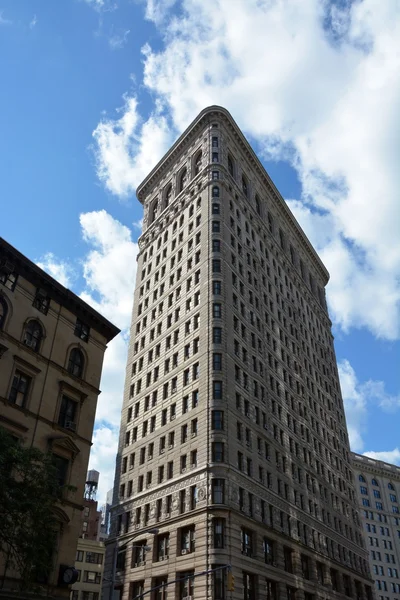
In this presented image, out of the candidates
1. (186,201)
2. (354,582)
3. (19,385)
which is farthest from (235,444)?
(186,201)

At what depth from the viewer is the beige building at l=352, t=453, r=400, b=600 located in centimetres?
11744

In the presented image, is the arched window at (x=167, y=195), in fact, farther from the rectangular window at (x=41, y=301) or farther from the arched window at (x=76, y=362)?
the arched window at (x=76, y=362)

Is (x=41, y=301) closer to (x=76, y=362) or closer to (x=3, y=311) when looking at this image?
(x=3, y=311)

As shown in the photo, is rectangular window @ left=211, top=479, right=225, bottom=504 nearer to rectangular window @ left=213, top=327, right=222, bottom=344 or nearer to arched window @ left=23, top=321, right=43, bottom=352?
rectangular window @ left=213, top=327, right=222, bottom=344

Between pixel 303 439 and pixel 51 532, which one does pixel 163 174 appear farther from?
pixel 51 532

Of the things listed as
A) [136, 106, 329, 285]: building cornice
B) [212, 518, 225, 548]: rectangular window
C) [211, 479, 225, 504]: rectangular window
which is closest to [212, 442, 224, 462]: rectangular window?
[211, 479, 225, 504]: rectangular window

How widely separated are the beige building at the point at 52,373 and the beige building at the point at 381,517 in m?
96.4

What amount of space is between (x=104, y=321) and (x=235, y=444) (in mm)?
22010

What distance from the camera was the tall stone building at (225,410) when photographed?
52.6m

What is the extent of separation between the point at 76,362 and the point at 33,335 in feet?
13.4

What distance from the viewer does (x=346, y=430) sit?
9644 centimetres

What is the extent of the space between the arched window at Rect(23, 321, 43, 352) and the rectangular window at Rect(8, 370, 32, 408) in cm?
221

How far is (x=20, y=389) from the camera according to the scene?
1339 inches

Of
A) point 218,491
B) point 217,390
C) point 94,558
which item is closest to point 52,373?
point 218,491
